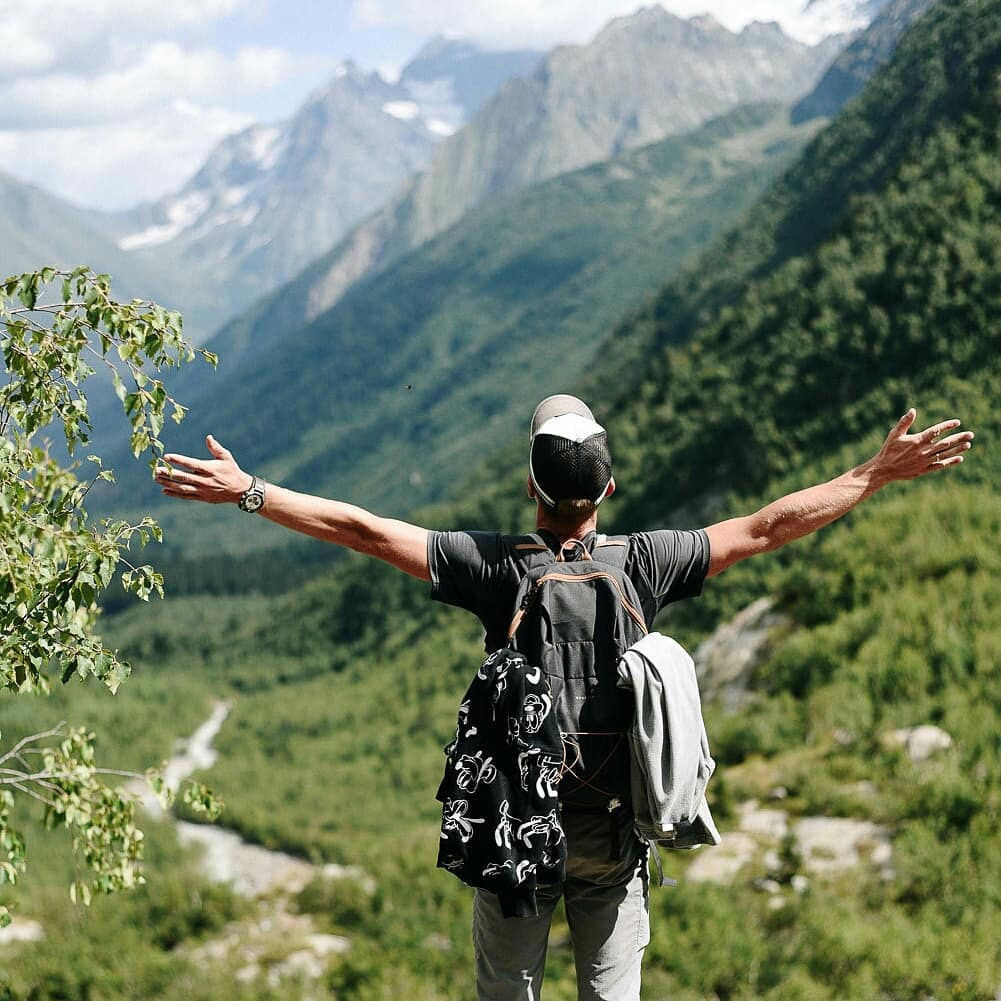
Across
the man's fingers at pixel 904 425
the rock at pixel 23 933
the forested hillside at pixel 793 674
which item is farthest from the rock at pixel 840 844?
the rock at pixel 23 933

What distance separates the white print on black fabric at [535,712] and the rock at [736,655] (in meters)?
15.8

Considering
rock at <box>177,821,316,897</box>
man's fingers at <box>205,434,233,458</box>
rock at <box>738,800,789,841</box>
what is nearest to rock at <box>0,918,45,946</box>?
rock at <box>177,821,316,897</box>

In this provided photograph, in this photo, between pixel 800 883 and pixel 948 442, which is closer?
pixel 948 442

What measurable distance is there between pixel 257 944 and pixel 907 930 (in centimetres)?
1111

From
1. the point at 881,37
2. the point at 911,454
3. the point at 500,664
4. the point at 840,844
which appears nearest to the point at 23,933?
the point at 840,844

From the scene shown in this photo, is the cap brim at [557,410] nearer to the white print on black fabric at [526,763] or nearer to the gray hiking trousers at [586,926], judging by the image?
the white print on black fabric at [526,763]

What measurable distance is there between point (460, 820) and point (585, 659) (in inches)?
38.1

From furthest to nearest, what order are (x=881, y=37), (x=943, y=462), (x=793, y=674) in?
(x=881, y=37), (x=793, y=674), (x=943, y=462)

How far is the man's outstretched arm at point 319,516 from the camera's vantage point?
5.27 m

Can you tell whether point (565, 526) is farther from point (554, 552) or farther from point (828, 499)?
point (828, 499)

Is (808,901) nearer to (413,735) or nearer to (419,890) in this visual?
(419,890)

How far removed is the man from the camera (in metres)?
5.25

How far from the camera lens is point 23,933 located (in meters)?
21.2

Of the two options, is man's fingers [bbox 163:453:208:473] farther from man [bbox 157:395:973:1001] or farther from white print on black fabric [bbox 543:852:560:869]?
white print on black fabric [bbox 543:852:560:869]
